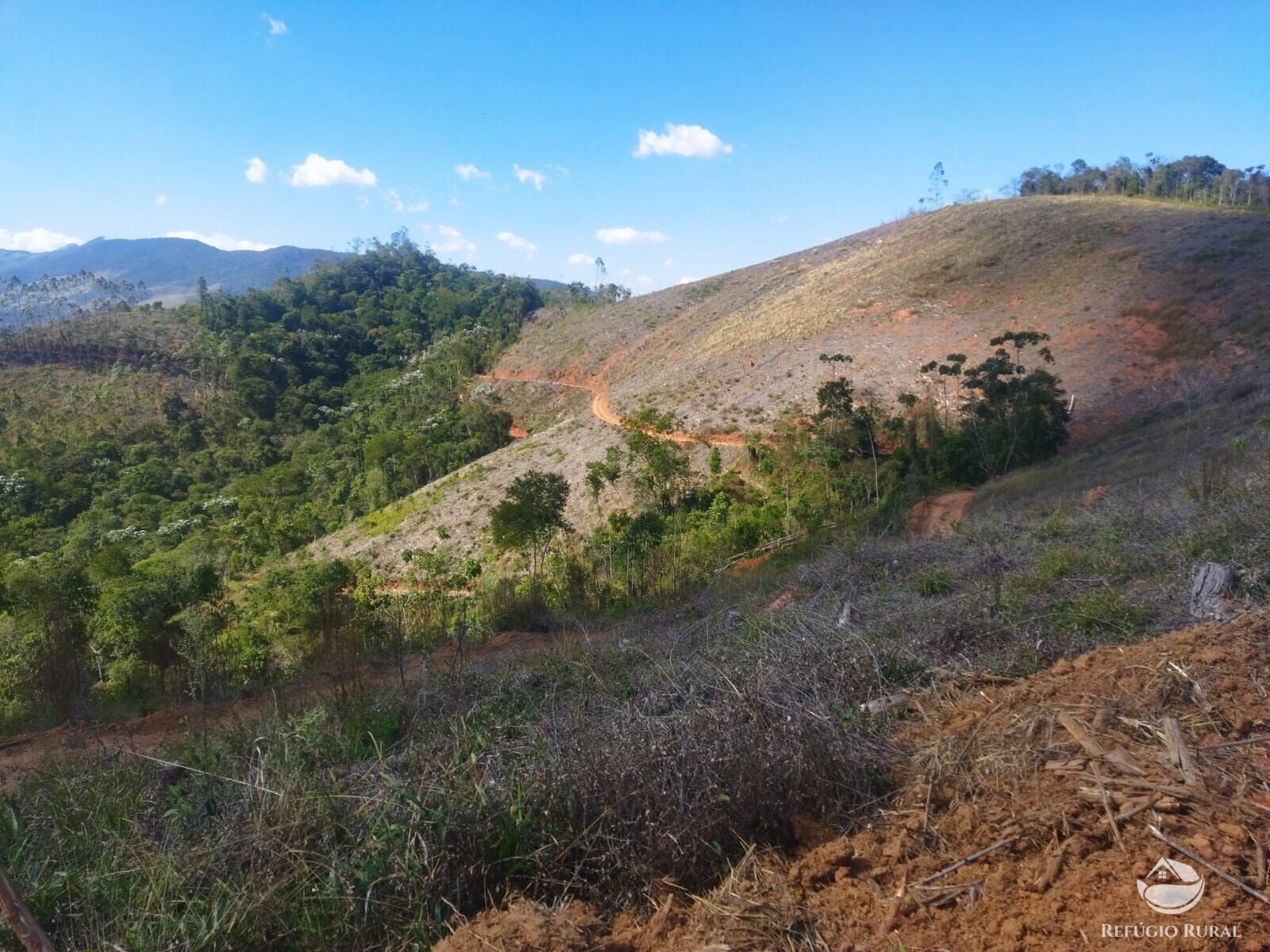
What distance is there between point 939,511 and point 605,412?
2237 cm

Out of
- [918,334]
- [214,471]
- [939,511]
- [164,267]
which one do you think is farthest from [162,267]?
[939,511]

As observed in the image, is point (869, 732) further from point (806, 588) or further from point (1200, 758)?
point (806, 588)

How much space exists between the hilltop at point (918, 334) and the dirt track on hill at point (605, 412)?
25cm

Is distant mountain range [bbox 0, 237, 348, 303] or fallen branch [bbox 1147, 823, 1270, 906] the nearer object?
fallen branch [bbox 1147, 823, 1270, 906]

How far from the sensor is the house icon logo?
212 centimetres

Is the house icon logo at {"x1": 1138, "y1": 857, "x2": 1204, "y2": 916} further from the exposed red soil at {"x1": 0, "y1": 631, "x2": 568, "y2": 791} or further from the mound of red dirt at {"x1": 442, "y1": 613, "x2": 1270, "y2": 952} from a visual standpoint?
the exposed red soil at {"x1": 0, "y1": 631, "x2": 568, "y2": 791}

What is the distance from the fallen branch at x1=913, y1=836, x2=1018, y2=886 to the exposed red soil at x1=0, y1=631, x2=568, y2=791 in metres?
3.92

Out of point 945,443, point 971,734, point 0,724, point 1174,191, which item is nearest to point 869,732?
point 971,734

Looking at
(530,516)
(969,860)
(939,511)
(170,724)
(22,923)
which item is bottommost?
(170,724)

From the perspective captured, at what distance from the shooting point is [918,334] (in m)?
32.2

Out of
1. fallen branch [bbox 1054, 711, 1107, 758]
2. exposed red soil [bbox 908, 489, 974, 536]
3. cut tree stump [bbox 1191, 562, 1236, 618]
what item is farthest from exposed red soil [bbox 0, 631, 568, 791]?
exposed red soil [bbox 908, 489, 974, 536]

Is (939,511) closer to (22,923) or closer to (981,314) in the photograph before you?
(22,923)

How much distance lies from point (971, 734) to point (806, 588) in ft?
14.8

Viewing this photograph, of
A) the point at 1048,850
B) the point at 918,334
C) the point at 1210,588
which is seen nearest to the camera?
the point at 1048,850
